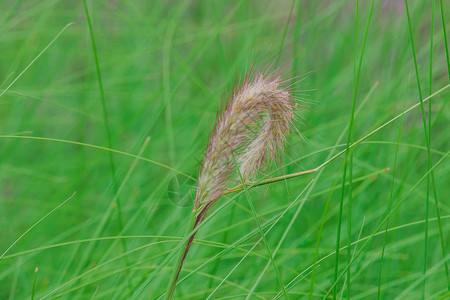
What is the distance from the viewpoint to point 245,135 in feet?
2.25

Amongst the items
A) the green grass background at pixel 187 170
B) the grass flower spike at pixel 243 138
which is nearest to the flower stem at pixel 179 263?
the grass flower spike at pixel 243 138

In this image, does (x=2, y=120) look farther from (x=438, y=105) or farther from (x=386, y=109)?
(x=438, y=105)

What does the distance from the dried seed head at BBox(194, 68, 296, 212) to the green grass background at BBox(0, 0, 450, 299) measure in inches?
13.9

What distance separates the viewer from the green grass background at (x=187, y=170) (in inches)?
47.5

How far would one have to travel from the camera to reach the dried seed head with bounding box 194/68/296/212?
666mm

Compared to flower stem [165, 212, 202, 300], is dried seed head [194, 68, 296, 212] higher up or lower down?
higher up

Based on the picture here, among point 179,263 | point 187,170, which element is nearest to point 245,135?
point 179,263

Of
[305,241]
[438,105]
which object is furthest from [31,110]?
[438,105]

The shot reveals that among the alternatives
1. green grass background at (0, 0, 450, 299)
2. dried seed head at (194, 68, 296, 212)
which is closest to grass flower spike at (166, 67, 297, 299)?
dried seed head at (194, 68, 296, 212)

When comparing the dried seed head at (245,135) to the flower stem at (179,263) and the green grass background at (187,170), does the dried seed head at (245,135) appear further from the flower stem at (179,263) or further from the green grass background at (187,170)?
the green grass background at (187,170)

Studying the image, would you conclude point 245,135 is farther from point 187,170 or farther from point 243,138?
point 187,170

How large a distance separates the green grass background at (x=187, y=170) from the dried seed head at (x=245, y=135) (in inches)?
13.9

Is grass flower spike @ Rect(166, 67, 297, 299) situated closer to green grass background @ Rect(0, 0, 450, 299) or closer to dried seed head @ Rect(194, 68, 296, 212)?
dried seed head @ Rect(194, 68, 296, 212)

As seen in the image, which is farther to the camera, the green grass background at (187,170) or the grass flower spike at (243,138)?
the green grass background at (187,170)
